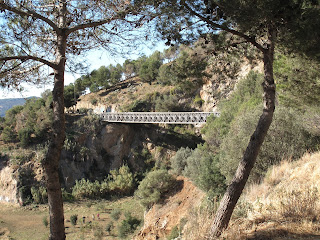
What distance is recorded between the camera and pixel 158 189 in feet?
47.7

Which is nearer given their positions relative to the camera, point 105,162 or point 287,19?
point 287,19

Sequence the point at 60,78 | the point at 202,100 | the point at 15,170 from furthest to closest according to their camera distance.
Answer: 1. the point at 202,100
2. the point at 15,170
3. the point at 60,78

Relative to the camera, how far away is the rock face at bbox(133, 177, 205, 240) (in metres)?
11.1

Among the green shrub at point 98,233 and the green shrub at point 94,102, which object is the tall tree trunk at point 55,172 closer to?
the green shrub at point 98,233

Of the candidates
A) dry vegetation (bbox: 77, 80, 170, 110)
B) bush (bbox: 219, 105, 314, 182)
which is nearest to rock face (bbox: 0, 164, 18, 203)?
dry vegetation (bbox: 77, 80, 170, 110)

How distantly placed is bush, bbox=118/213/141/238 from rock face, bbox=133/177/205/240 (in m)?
1.08

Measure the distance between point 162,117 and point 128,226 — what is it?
9.32 m

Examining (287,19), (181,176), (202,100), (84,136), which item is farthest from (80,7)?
(202,100)

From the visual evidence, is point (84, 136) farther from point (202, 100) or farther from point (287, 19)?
point (287, 19)

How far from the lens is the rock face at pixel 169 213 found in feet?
36.4

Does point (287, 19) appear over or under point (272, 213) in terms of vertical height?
over

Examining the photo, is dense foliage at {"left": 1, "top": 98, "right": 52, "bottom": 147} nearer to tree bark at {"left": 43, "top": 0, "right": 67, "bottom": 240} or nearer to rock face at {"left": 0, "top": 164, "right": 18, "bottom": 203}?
rock face at {"left": 0, "top": 164, "right": 18, "bottom": 203}

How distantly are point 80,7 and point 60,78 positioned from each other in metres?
1.18

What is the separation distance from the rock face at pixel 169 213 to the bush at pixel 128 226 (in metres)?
1.08
